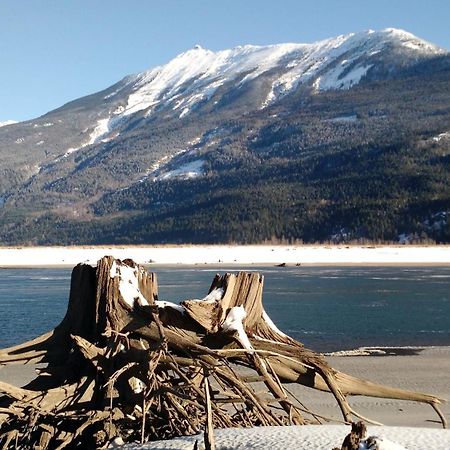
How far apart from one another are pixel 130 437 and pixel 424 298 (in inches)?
1085

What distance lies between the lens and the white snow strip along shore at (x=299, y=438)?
5.06 meters

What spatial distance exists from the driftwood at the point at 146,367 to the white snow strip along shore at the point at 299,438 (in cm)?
19

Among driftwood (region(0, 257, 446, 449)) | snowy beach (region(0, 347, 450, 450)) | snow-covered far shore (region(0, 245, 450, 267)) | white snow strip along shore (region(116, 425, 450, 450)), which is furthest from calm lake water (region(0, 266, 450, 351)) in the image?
snow-covered far shore (region(0, 245, 450, 267))

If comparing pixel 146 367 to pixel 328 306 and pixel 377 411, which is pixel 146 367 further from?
pixel 328 306

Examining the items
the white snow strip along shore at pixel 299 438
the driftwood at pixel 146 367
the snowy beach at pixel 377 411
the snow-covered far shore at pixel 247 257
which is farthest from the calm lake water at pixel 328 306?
the snow-covered far shore at pixel 247 257

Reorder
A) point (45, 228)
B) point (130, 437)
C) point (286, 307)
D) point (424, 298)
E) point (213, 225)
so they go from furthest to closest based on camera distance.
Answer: point (45, 228), point (213, 225), point (424, 298), point (286, 307), point (130, 437)

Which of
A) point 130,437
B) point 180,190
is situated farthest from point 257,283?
point 180,190

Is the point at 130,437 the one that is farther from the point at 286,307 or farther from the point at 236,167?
the point at 236,167

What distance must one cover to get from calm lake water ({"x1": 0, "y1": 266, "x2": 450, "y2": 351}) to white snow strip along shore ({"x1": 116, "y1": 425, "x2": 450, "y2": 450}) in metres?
12.7

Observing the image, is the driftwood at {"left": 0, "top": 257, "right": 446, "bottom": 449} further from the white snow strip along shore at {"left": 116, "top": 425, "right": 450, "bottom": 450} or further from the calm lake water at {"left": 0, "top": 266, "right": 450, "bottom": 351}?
the calm lake water at {"left": 0, "top": 266, "right": 450, "bottom": 351}

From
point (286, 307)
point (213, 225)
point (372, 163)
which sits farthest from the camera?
point (372, 163)

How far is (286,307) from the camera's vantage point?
93.5 ft

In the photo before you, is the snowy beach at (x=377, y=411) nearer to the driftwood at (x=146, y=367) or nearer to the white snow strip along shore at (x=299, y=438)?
the white snow strip along shore at (x=299, y=438)

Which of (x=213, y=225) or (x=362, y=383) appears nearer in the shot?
(x=362, y=383)
